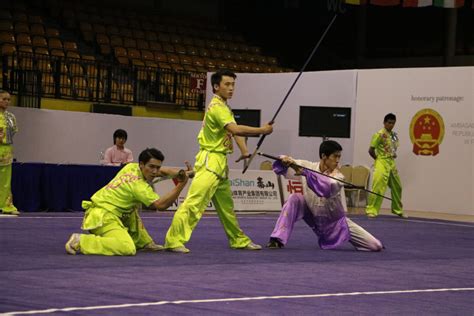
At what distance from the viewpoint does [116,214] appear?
984 cm

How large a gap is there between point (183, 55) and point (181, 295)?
847 inches

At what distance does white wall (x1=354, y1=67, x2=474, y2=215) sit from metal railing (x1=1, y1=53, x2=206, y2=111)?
16.2ft

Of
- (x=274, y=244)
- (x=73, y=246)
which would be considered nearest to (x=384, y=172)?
(x=274, y=244)

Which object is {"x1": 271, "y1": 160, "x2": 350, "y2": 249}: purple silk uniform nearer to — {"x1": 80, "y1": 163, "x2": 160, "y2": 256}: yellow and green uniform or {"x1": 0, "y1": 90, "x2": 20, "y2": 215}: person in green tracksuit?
{"x1": 80, "y1": 163, "x2": 160, "y2": 256}: yellow and green uniform

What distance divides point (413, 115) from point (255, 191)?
14.7 feet

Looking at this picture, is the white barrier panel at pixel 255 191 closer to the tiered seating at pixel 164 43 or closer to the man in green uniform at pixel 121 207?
the tiered seating at pixel 164 43

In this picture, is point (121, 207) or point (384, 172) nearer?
point (121, 207)

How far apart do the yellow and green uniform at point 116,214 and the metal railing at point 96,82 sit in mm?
11594

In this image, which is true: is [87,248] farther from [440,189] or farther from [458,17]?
[458,17]

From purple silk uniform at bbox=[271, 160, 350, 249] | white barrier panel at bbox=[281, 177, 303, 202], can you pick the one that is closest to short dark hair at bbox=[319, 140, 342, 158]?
purple silk uniform at bbox=[271, 160, 350, 249]

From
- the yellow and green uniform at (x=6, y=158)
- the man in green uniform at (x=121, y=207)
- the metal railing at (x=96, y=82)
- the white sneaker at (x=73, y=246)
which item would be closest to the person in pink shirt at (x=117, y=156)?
the yellow and green uniform at (x=6, y=158)

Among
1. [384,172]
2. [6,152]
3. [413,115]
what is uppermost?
[413,115]

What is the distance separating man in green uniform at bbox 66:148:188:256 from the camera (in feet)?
31.6

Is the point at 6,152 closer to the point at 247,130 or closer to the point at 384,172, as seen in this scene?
the point at 247,130
